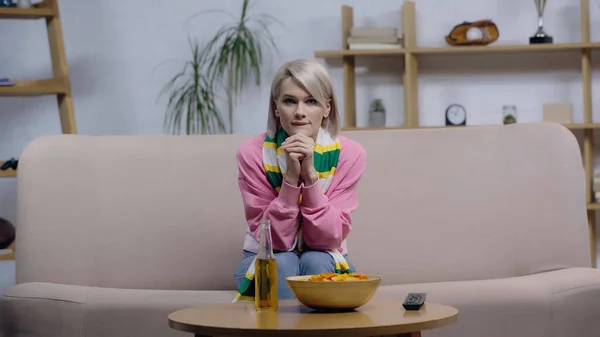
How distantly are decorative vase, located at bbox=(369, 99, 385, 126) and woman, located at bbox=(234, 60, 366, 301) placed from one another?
2.48 meters

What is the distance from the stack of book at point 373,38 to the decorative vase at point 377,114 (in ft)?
1.08

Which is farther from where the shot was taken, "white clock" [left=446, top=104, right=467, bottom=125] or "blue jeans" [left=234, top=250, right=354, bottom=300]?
"white clock" [left=446, top=104, right=467, bottom=125]

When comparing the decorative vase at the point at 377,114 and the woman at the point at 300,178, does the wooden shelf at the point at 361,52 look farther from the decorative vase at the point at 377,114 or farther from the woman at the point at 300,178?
the woman at the point at 300,178

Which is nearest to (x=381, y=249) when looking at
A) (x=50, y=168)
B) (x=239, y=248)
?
(x=239, y=248)

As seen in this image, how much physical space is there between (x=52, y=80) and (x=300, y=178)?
2572 mm

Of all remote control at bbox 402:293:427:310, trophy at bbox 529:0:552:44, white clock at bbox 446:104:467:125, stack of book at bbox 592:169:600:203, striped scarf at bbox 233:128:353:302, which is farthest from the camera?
white clock at bbox 446:104:467:125

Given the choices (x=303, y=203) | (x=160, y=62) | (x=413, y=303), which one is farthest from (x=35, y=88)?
(x=413, y=303)

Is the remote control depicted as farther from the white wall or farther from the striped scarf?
the white wall

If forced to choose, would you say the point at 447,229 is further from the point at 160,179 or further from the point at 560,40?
the point at 560,40

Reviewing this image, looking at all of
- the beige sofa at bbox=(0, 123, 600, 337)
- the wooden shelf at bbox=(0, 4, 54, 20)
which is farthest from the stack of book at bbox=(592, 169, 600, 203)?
the wooden shelf at bbox=(0, 4, 54, 20)

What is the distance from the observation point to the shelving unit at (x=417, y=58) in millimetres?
4812

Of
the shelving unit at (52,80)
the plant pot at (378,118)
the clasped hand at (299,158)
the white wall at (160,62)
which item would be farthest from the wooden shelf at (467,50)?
the clasped hand at (299,158)

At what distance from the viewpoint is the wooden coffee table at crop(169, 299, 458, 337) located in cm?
161

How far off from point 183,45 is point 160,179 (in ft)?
7.48
